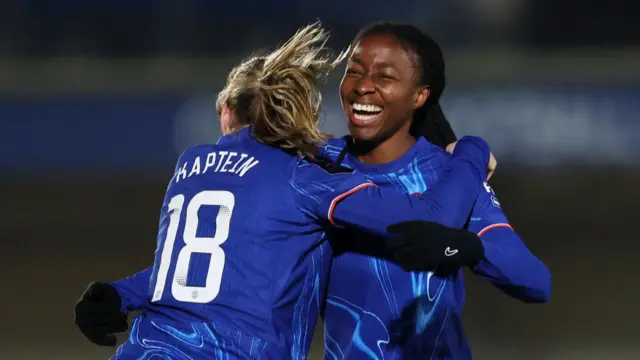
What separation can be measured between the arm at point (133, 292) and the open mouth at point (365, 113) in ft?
1.55

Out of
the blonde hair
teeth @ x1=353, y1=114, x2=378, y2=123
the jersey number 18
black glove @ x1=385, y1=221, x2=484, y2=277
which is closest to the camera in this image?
black glove @ x1=385, y1=221, x2=484, y2=277

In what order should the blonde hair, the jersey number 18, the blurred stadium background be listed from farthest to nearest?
the blurred stadium background, the blonde hair, the jersey number 18

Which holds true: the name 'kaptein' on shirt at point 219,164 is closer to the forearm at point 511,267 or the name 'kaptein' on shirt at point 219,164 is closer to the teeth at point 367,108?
the teeth at point 367,108

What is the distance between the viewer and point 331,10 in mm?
5199

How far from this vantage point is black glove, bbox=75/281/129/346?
1.62 m

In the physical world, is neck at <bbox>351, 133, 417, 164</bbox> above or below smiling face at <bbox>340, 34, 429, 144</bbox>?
below

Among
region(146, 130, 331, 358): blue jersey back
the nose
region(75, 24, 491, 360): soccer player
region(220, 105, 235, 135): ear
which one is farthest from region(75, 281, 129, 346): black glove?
the nose

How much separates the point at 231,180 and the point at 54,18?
4429 mm

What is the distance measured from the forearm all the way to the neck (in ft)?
0.77

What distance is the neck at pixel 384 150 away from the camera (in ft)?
5.63

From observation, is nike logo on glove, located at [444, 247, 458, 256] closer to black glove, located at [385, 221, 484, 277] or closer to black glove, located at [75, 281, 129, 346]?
black glove, located at [385, 221, 484, 277]

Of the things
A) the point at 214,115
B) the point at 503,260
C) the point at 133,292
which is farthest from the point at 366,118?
the point at 214,115

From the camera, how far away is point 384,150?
5.64 feet

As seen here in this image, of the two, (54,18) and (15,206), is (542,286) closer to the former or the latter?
(15,206)
